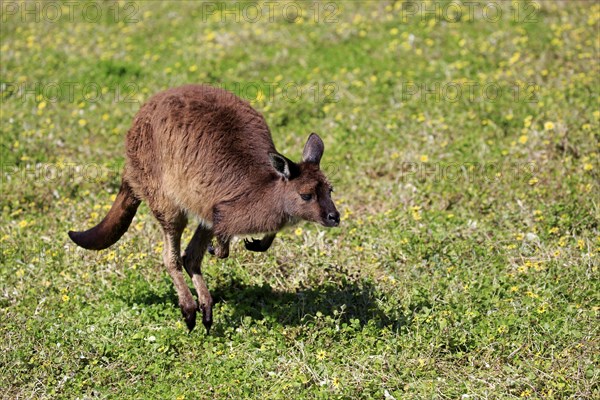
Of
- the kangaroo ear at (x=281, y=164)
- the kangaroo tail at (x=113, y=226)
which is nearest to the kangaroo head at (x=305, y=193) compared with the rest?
the kangaroo ear at (x=281, y=164)

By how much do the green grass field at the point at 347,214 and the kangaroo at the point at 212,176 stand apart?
549mm

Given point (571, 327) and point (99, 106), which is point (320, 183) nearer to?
point (571, 327)

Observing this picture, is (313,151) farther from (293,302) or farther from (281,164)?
(293,302)

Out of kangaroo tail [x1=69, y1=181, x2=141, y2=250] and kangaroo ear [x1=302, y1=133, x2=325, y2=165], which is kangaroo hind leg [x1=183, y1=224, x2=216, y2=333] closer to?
kangaroo tail [x1=69, y1=181, x2=141, y2=250]

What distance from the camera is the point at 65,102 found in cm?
1010

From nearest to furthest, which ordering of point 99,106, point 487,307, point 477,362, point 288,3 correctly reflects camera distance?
point 477,362
point 487,307
point 99,106
point 288,3

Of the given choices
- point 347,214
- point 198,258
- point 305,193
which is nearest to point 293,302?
point 198,258

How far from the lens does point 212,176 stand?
6.05 m

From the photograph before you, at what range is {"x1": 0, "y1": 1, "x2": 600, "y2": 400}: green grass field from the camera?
569cm

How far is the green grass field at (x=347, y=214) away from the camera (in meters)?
5.69

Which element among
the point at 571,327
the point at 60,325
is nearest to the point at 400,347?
the point at 571,327

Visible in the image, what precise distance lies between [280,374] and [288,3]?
7.52 m

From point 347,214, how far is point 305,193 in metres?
1.68

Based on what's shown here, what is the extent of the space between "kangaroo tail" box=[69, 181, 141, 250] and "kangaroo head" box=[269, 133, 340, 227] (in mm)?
1423
